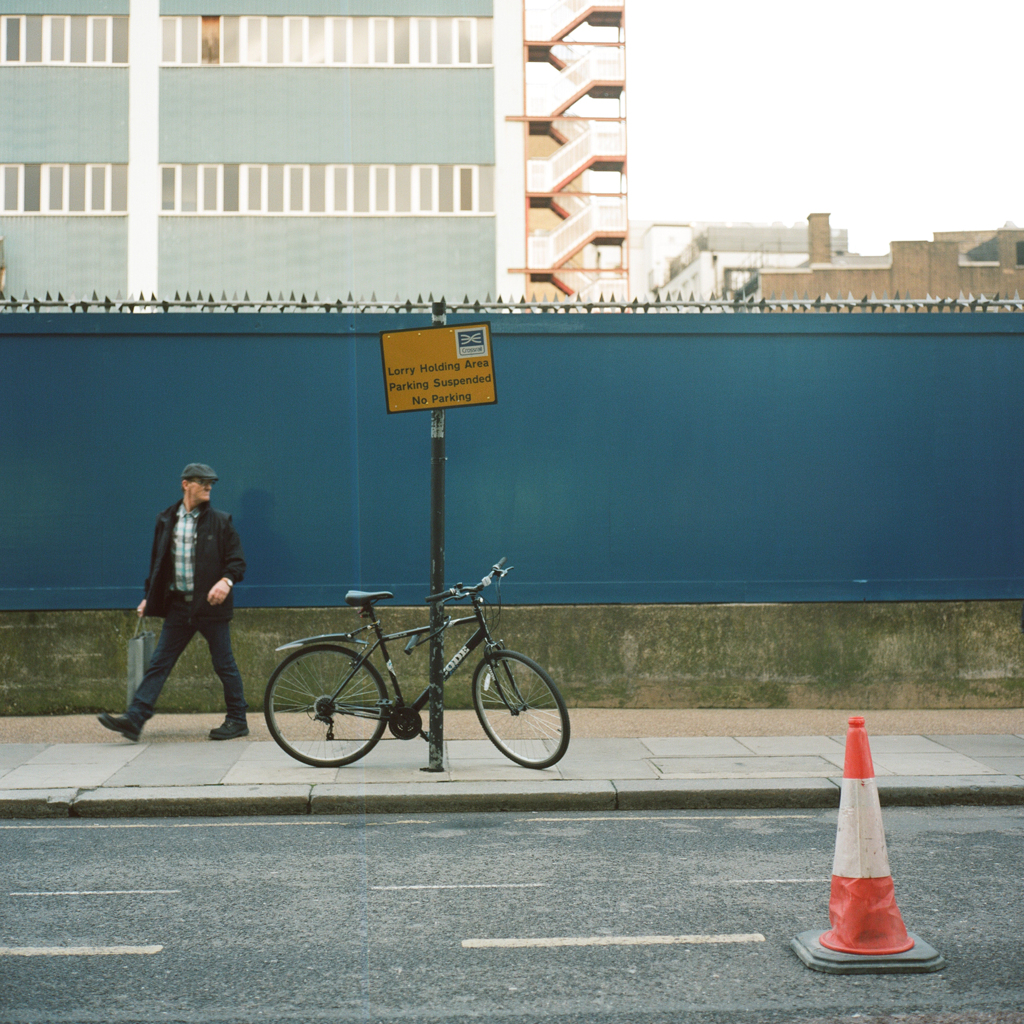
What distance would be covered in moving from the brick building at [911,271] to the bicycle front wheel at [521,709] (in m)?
52.0

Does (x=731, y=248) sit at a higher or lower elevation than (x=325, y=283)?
higher

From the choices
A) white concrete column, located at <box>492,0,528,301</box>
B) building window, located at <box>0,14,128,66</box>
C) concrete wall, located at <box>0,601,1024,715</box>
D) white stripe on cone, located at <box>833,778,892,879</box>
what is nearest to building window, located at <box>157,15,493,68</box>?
building window, located at <box>0,14,128,66</box>

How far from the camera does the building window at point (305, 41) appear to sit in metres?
34.1

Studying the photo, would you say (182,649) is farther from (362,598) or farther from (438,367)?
(438,367)

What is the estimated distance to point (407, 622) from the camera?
9062 millimetres

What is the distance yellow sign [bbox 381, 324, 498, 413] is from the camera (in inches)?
275

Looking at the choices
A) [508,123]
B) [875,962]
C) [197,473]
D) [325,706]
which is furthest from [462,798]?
[508,123]

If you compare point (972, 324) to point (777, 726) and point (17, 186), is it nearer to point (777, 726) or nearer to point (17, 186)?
point (777, 726)

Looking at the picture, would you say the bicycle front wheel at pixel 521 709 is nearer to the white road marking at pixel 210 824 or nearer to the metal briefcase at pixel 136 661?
the white road marking at pixel 210 824

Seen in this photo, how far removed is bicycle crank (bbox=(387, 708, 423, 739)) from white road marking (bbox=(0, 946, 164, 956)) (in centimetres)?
307

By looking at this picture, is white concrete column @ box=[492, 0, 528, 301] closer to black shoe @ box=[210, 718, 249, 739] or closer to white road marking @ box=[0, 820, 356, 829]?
black shoe @ box=[210, 718, 249, 739]

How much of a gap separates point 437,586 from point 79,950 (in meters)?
3.36

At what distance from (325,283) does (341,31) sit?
759cm

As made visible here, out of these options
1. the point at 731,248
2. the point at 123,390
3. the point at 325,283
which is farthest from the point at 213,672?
the point at 731,248
